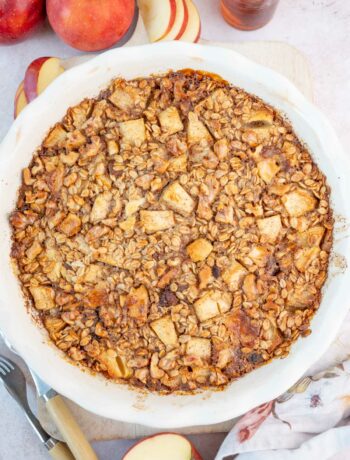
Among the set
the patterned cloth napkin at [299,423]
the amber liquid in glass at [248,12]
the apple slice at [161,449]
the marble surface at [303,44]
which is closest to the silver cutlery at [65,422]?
the apple slice at [161,449]

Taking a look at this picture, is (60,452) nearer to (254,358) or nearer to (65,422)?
(65,422)

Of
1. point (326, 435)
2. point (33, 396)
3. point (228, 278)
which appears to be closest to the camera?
point (228, 278)

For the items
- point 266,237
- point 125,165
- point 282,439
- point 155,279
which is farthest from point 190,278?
point 282,439

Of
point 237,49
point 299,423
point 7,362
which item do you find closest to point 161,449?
point 299,423

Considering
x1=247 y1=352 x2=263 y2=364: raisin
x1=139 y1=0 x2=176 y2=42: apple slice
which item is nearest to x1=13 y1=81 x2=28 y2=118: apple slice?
x1=139 y1=0 x2=176 y2=42: apple slice

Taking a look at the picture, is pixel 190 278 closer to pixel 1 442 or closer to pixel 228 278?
pixel 228 278

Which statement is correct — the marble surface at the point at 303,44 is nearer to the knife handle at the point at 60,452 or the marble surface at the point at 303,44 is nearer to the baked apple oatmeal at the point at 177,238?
the baked apple oatmeal at the point at 177,238

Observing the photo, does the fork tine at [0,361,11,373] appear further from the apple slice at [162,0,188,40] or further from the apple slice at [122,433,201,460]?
the apple slice at [162,0,188,40]

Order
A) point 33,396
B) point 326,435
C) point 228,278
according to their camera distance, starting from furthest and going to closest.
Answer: point 33,396 → point 326,435 → point 228,278
